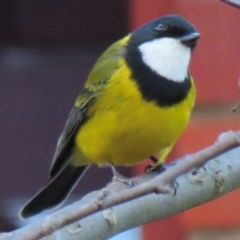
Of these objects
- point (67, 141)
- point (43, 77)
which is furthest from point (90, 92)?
point (43, 77)

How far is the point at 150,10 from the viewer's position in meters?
1.88

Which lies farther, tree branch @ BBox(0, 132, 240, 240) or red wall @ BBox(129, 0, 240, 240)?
red wall @ BBox(129, 0, 240, 240)

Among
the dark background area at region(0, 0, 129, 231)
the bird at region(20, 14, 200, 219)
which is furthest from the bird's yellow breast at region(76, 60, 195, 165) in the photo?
the dark background area at region(0, 0, 129, 231)

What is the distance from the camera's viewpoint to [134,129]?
125 cm

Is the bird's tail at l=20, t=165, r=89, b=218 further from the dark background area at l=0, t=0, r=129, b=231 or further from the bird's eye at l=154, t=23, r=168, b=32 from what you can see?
the dark background area at l=0, t=0, r=129, b=231

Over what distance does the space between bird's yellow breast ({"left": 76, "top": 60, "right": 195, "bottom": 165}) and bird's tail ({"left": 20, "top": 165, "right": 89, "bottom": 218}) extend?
5.8 inches

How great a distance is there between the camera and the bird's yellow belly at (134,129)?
125 centimetres

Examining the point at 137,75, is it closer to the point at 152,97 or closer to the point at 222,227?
the point at 152,97

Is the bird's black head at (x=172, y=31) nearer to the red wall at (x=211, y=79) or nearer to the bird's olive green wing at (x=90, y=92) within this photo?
the bird's olive green wing at (x=90, y=92)

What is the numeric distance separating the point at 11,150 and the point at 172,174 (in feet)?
5.29

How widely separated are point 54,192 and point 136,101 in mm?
301

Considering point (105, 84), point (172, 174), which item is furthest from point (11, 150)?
point (172, 174)

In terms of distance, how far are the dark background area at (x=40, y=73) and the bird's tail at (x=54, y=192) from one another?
0.61 metres

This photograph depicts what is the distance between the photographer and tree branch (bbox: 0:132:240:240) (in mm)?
625
